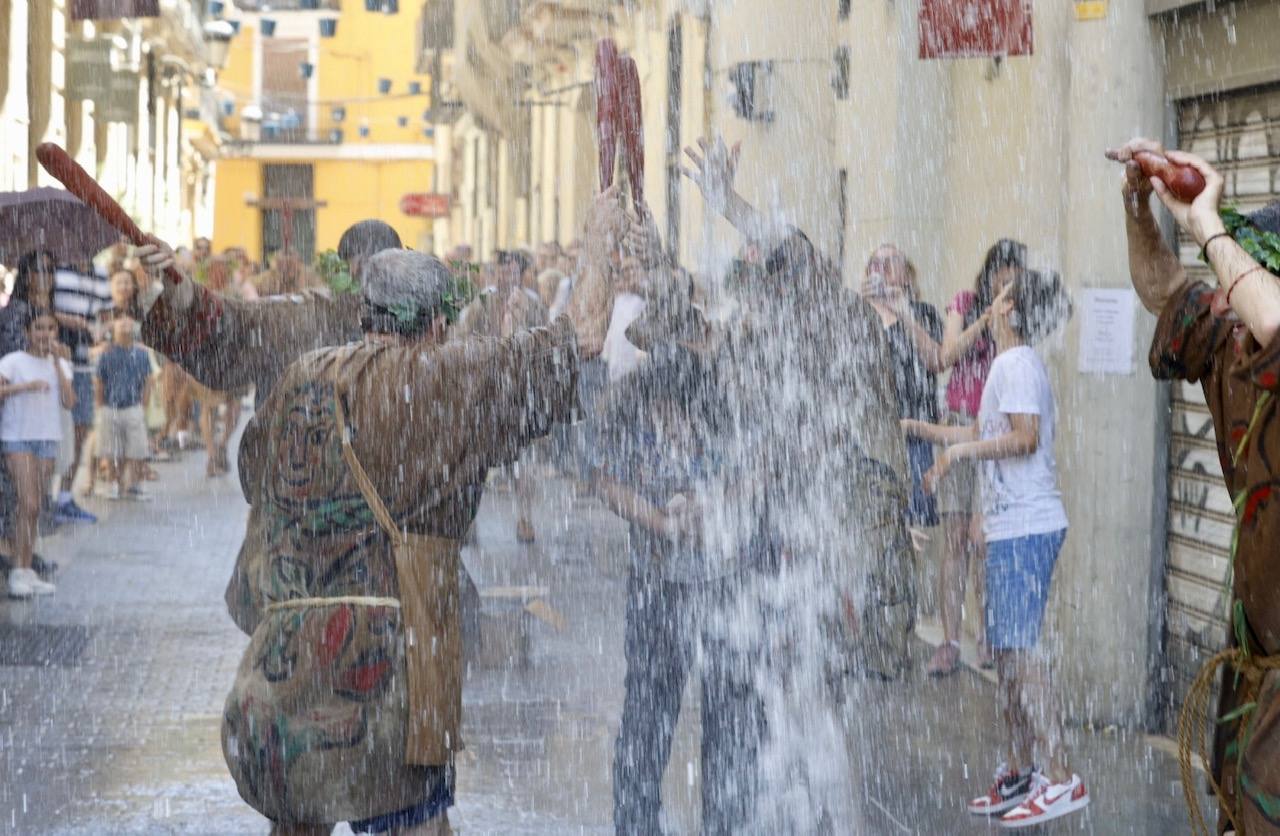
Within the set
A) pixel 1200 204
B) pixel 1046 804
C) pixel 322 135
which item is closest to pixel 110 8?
pixel 1046 804

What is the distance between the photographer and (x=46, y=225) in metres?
13.1

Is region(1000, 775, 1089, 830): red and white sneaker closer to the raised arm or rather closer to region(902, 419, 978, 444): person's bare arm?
region(902, 419, 978, 444): person's bare arm

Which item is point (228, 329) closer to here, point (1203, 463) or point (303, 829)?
point (303, 829)

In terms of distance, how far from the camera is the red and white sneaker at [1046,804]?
21.1 ft

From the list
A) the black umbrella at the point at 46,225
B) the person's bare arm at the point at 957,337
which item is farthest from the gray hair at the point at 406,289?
the black umbrella at the point at 46,225

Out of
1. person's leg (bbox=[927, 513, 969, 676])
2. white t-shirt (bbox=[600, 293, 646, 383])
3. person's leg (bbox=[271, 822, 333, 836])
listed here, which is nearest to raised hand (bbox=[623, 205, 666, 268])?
person's leg (bbox=[271, 822, 333, 836])

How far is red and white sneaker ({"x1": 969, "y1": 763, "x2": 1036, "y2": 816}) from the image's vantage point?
6.53 meters

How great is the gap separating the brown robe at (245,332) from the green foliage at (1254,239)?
245 cm

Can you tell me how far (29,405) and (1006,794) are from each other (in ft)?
21.6

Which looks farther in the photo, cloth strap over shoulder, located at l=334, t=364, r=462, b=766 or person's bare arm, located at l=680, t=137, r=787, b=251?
person's bare arm, located at l=680, t=137, r=787, b=251

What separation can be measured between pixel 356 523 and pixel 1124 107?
4.48 metres

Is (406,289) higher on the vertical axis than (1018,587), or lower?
higher

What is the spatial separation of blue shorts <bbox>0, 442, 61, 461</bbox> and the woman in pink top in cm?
513

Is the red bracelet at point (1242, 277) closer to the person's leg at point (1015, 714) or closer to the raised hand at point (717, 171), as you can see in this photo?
the raised hand at point (717, 171)
